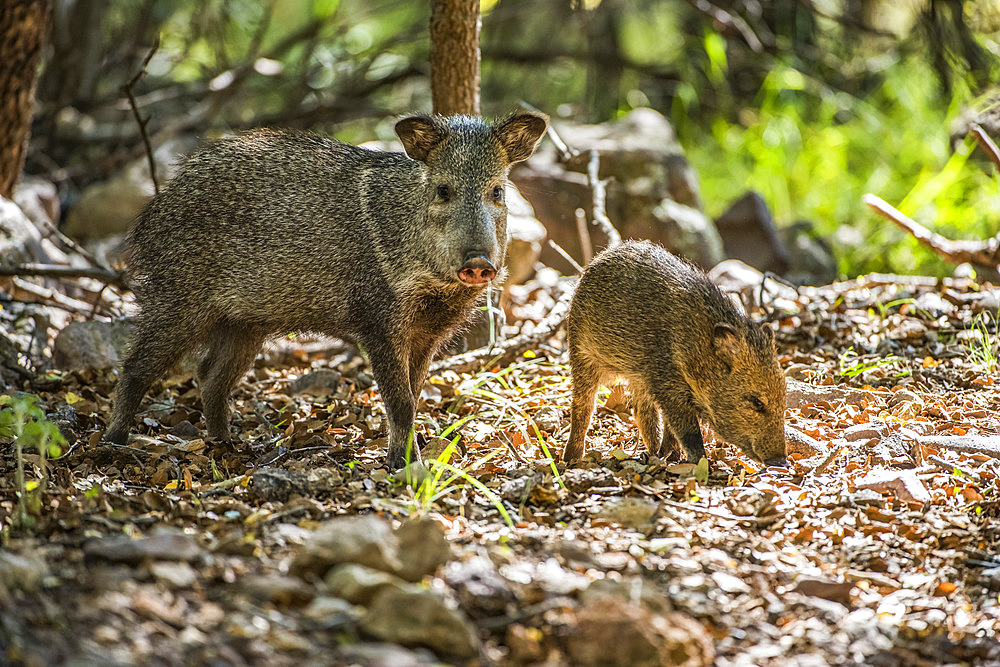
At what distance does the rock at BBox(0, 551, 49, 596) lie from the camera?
2.25 meters

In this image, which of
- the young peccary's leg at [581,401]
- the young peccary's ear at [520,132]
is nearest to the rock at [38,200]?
the young peccary's ear at [520,132]

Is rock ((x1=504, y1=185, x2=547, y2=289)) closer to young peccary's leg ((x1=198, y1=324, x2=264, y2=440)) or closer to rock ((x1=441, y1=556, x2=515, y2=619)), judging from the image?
young peccary's leg ((x1=198, y1=324, x2=264, y2=440))

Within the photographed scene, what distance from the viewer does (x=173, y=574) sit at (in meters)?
2.40

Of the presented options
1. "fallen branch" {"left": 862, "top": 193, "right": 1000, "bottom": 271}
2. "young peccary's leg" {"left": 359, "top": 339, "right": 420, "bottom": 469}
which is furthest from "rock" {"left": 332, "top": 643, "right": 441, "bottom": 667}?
"fallen branch" {"left": 862, "top": 193, "right": 1000, "bottom": 271}

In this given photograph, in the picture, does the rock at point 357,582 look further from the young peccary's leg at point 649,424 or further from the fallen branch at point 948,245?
the fallen branch at point 948,245

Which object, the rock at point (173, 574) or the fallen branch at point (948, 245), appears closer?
the rock at point (173, 574)

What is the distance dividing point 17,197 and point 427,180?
13.8 feet

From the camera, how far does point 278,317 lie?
4.47 meters

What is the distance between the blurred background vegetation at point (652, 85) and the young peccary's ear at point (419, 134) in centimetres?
397

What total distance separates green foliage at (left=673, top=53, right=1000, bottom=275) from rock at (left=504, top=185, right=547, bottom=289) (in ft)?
8.85

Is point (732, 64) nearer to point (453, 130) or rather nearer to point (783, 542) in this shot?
point (453, 130)

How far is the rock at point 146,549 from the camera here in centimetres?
248

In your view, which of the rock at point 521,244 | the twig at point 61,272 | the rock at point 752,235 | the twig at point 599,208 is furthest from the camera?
the rock at point 752,235

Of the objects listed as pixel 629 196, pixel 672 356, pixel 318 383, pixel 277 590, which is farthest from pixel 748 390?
pixel 629 196
